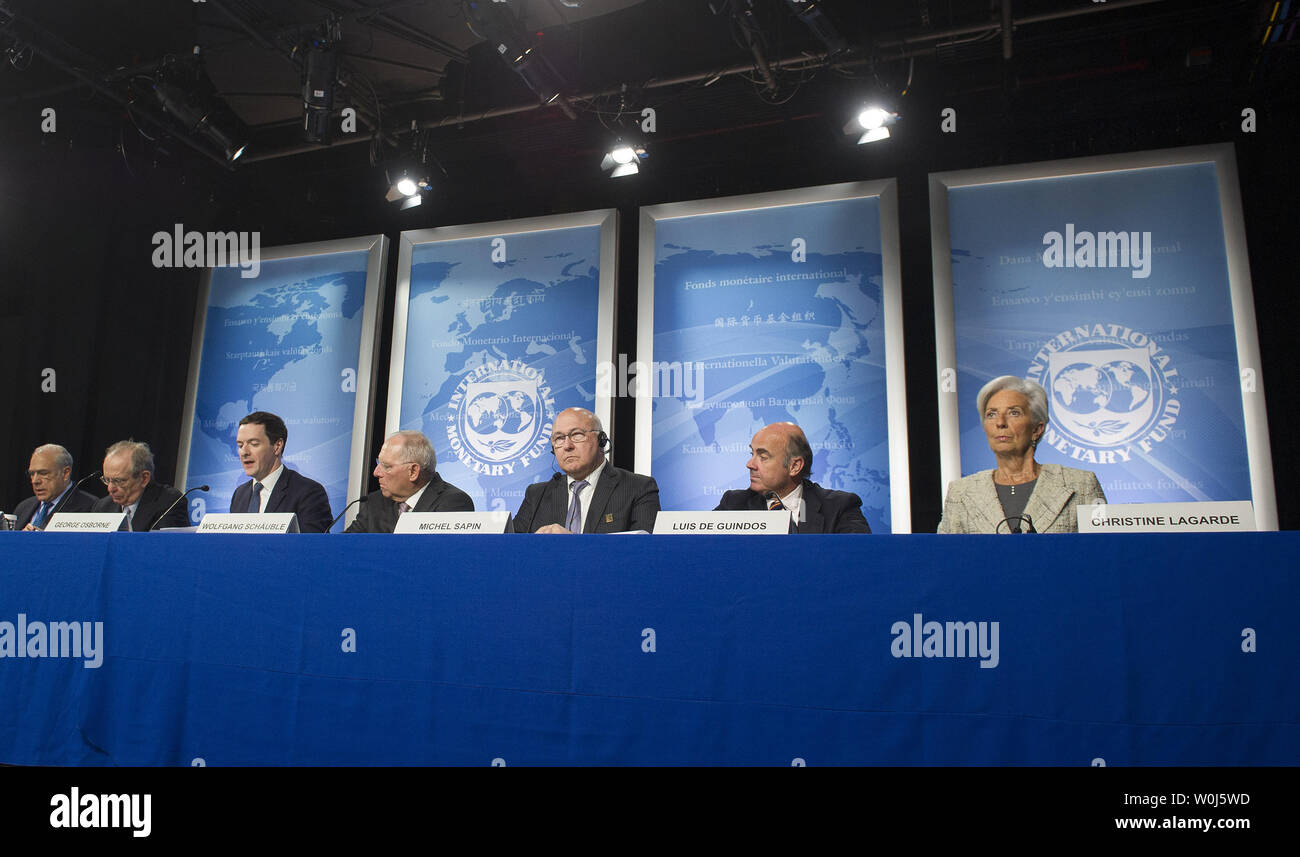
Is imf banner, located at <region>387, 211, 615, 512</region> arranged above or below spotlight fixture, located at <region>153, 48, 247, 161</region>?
below

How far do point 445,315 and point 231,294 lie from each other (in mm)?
1591

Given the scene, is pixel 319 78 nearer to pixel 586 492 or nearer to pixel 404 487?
pixel 404 487

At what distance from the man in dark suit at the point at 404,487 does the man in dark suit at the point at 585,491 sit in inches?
11.1

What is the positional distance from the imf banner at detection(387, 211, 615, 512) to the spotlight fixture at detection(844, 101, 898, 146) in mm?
1461

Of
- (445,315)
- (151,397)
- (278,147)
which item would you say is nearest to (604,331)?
(445,315)

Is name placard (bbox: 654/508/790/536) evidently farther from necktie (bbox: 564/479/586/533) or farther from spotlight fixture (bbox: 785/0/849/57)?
spotlight fixture (bbox: 785/0/849/57)

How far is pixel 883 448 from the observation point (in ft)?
13.6

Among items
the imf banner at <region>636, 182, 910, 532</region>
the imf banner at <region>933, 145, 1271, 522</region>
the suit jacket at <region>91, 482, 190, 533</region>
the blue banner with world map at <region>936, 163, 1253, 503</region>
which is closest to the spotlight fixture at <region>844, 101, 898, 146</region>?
the imf banner at <region>636, 182, 910, 532</region>

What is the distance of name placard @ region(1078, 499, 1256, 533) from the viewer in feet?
5.32

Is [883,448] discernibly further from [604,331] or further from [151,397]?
[151,397]

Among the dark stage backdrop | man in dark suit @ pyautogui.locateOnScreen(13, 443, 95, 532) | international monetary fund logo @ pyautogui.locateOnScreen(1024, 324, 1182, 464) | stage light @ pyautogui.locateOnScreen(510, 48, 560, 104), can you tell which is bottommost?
man in dark suit @ pyautogui.locateOnScreen(13, 443, 95, 532)

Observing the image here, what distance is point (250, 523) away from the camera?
2.12m

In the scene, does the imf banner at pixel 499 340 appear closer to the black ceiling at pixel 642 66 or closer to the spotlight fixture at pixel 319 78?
the black ceiling at pixel 642 66

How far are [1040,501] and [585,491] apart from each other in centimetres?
151
